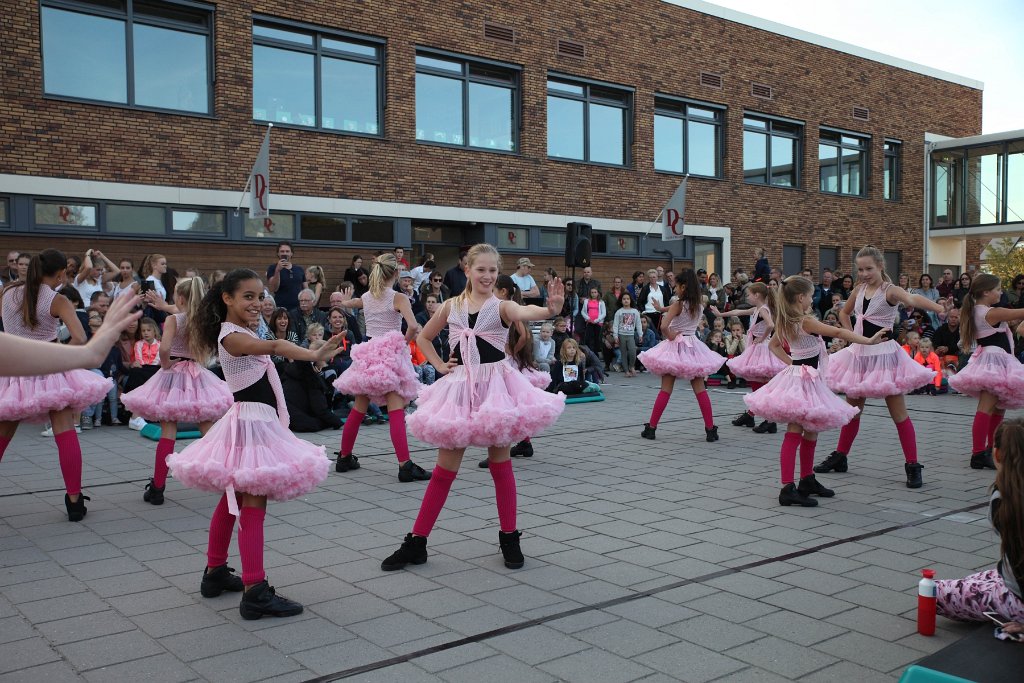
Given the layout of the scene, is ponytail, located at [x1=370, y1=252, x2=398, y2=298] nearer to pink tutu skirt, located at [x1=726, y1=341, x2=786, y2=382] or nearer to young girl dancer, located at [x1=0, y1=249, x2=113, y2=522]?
young girl dancer, located at [x1=0, y1=249, x2=113, y2=522]

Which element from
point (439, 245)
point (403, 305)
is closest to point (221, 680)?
point (403, 305)

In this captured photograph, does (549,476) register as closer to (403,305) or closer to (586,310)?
(403,305)

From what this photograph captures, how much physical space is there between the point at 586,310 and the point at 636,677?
15.3 metres

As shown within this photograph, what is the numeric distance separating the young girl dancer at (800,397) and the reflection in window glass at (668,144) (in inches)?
718

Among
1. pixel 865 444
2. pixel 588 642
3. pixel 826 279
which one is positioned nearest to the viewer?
pixel 588 642

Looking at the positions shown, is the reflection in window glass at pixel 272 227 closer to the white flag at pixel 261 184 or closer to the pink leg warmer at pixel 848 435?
the white flag at pixel 261 184

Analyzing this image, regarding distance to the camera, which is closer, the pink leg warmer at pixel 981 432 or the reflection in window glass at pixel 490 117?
the pink leg warmer at pixel 981 432

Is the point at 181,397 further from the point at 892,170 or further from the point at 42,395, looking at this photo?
the point at 892,170

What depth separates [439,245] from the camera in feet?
68.6

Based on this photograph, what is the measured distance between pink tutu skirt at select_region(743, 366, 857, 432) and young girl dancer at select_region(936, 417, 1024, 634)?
8.42 feet

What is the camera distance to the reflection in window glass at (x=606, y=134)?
23562mm

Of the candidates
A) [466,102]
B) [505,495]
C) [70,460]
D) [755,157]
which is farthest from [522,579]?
[755,157]

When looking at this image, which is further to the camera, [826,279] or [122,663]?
[826,279]

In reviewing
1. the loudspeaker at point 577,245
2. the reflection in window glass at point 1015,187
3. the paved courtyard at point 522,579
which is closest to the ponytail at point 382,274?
the paved courtyard at point 522,579
